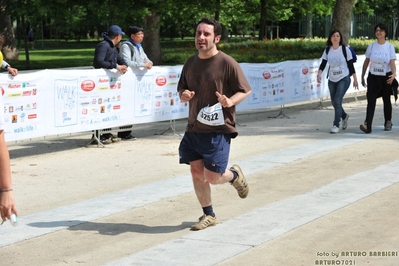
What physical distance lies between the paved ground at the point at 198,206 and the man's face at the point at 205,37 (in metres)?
1.70

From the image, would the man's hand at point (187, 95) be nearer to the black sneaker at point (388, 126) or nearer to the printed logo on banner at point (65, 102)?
the printed logo on banner at point (65, 102)

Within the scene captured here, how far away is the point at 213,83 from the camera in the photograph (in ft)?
25.3

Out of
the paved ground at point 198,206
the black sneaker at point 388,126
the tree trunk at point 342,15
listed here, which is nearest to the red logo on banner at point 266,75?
the paved ground at point 198,206

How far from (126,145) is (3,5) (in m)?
18.1

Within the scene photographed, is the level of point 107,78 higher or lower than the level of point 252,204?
higher

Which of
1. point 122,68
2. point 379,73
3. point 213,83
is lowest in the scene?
point 379,73

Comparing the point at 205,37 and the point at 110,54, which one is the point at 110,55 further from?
the point at 205,37

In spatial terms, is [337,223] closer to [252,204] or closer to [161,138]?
[252,204]

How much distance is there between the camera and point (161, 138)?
47.3ft

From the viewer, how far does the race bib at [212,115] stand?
7.70 meters

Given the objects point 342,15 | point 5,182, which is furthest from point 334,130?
point 342,15

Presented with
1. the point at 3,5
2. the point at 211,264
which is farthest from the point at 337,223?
the point at 3,5

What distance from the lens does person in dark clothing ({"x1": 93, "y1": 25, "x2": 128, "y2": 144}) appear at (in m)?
13.2

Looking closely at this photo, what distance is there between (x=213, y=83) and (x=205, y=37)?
424mm
